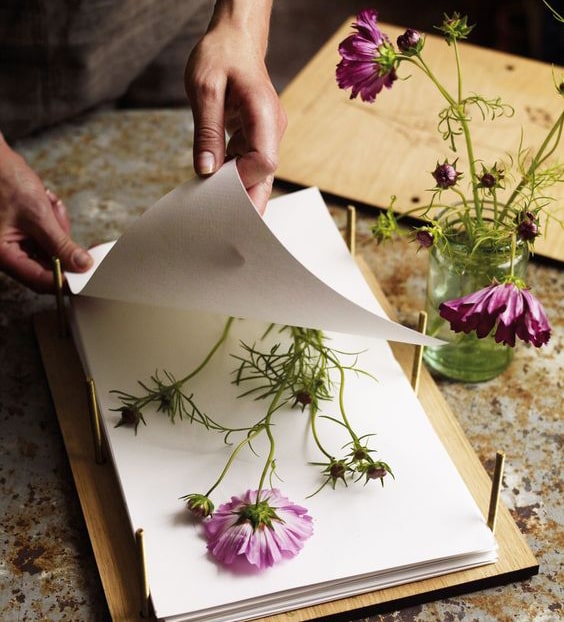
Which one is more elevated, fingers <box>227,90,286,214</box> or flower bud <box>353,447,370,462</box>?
fingers <box>227,90,286,214</box>

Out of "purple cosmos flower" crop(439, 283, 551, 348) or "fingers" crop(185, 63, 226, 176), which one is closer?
"purple cosmos flower" crop(439, 283, 551, 348)

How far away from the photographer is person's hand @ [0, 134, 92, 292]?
1.18 metres

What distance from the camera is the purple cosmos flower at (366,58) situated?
92cm

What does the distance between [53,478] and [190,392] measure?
0.56 ft

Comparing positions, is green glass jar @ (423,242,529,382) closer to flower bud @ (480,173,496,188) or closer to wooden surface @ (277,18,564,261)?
flower bud @ (480,173,496,188)

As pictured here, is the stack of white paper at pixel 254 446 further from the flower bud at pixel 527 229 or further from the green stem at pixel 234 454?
the flower bud at pixel 527 229

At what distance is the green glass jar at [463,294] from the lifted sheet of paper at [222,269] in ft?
0.33

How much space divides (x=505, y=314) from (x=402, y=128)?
701 mm

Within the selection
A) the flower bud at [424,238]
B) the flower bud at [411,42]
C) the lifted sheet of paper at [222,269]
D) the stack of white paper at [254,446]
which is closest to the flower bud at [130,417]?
the stack of white paper at [254,446]

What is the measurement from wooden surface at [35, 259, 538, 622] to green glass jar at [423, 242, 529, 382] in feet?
0.12

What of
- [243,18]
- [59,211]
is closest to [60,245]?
[59,211]

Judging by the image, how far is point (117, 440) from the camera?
99 cm

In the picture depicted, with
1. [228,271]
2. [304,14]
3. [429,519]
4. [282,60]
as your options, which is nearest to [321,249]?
[228,271]

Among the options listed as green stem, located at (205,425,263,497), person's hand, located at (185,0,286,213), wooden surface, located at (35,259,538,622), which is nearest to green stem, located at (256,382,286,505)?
green stem, located at (205,425,263,497)
